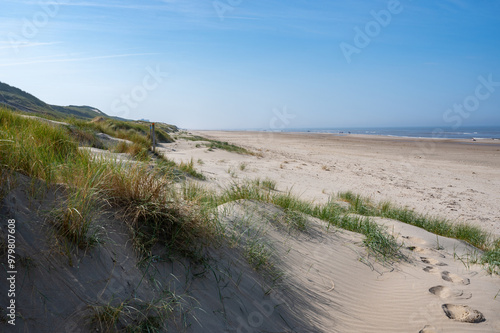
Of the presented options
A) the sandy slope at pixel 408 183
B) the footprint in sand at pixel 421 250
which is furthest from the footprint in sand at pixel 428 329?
the sandy slope at pixel 408 183

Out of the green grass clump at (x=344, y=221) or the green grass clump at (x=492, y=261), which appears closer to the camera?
the green grass clump at (x=492, y=261)

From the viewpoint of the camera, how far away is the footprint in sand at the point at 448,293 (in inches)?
130

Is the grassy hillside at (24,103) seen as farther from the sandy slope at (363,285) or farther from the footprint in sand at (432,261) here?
the footprint in sand at (432,261)

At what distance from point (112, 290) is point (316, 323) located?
1785 mm

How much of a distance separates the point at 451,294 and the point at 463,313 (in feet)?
1.04

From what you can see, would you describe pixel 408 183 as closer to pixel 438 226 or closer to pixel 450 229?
pixel 438 226

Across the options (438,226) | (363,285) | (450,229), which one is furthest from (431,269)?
(438,226)

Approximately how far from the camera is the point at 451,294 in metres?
3.34

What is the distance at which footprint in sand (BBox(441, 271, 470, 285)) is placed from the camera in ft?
11.9

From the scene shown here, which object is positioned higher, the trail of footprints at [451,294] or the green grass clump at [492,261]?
the green grass clump at [492,261]

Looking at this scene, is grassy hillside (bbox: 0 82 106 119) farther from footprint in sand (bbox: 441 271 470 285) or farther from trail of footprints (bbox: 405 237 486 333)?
footprint in sand (bbox: 441 271 470 285)

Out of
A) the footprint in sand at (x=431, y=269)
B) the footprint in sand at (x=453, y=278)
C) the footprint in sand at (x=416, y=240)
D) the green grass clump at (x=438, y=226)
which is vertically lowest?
the green grass clump at (x=438, y=226)

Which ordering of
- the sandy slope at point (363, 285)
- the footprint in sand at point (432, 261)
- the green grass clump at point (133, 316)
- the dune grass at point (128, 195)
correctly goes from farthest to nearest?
the footprint in sand at point (432, 261) < the sandy slope at point (363, 285) < the dune grass at point (128, 195) < the green grass clump at point (133, 316)

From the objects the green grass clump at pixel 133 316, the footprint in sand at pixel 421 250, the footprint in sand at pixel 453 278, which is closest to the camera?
the green grass clump at pixel 133 316
